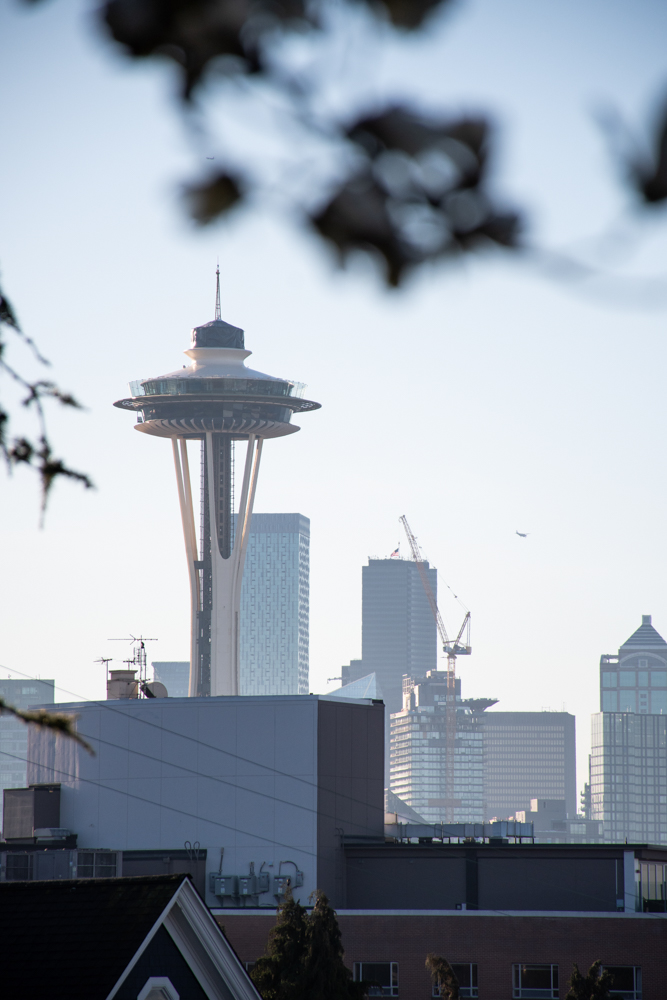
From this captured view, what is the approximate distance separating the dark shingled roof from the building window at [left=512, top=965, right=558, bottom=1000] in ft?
176

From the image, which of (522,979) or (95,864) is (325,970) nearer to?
(95,864)

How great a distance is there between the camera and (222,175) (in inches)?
133

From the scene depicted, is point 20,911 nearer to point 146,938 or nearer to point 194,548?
point 146,938

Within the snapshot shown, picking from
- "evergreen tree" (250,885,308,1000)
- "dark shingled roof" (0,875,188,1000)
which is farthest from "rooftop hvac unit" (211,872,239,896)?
"dark shingled roof" (0,875,188,1000)

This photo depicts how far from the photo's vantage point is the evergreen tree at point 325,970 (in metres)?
48.2

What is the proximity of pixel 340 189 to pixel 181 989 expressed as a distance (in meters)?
24.6

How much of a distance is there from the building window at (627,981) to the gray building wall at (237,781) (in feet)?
57.3

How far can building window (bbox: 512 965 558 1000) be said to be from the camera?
245ft

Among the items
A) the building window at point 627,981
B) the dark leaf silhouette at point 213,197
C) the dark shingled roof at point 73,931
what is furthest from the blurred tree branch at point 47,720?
the building window at point 627,981

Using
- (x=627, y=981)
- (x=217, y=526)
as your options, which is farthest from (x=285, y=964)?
(x=217, y=526)

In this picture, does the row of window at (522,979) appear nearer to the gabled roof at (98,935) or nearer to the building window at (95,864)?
the building window at (95,864)

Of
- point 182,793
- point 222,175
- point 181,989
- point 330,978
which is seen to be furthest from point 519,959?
point 222,175

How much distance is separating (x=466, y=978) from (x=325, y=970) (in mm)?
30041

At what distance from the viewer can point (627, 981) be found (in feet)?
241
